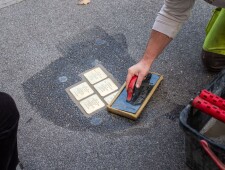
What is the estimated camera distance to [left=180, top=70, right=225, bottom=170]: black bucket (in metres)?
0.94

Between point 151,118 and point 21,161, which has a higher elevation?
point 151,118

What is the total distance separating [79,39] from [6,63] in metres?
0.38

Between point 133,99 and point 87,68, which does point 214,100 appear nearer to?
point 133,99

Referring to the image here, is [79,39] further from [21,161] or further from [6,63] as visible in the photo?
[21,161]

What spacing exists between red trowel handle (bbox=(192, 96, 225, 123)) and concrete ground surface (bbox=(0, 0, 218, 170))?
328mm

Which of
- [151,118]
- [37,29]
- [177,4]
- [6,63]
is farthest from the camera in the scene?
[37,29]

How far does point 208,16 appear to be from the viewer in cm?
182

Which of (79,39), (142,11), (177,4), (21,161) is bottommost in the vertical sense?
(21,161)

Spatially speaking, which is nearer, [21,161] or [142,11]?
[21,161]

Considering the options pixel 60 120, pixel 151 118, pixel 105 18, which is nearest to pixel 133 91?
pixel 151 118

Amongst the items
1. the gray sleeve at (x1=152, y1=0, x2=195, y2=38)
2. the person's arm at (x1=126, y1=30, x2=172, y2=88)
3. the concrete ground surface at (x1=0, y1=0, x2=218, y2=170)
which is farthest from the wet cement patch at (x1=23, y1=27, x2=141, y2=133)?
the gray sleeve at (x1=152, y1=0, x2=195, y2=38)

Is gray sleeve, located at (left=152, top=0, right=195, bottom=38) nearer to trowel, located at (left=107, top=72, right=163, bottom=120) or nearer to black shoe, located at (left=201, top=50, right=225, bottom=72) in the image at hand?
trowel, located at (left=107, top=72, right=163, bottom=120)

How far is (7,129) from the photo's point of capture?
32.6 inches

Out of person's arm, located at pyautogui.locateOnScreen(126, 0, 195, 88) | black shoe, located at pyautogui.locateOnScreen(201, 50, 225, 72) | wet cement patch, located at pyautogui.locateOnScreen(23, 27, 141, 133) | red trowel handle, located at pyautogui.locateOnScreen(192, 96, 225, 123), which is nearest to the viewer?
red trowel handle, located at pyautogui.locateOnScreen(192, 96, 225, 123)
